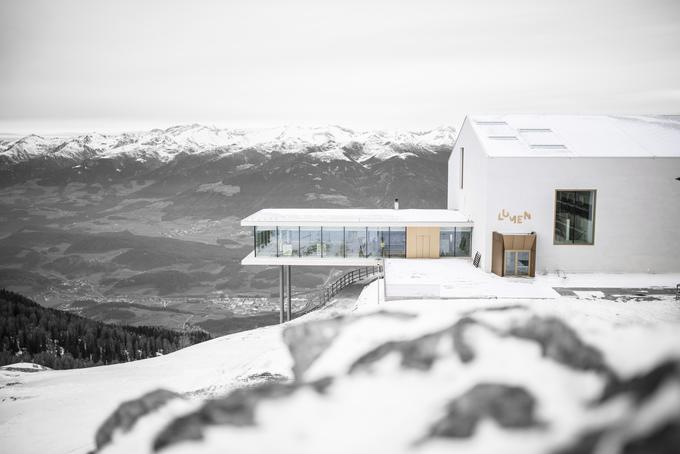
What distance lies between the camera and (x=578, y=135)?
29375 millimetres

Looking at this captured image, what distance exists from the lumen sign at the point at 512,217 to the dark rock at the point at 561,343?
23.5m

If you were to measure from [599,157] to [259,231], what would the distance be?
20455 millimetres

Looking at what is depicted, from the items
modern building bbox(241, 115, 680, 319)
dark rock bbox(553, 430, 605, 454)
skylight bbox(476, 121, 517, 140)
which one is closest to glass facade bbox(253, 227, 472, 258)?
modern building bbox(241, 115, 680, 319)

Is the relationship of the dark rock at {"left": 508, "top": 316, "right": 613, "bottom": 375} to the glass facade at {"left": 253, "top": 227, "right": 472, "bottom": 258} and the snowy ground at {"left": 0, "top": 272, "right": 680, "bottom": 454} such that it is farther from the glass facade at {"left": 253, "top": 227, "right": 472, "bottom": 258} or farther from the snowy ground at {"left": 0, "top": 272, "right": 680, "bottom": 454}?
the glass facade at {"left": 253, "top": 227, "right": 472, "bottom": 258}

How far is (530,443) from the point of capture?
11.2 feet

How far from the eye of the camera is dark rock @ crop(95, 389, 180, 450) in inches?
204

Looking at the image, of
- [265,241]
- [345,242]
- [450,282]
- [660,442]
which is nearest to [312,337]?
[660,442]

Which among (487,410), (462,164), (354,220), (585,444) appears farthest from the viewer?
(462,164)

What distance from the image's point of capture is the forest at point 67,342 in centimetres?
6062

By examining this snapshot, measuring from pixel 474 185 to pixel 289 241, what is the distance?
1217 cm

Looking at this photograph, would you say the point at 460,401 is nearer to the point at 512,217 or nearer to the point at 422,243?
the point at 512,217

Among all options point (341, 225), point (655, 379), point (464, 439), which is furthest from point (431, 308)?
point (341, 225)

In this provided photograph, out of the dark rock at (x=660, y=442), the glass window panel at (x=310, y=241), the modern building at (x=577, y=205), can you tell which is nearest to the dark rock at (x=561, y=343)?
the dark rock at (x=660, y=442)

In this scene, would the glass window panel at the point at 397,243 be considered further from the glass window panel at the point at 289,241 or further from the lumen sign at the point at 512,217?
the lumen sign at the point at 512,217
